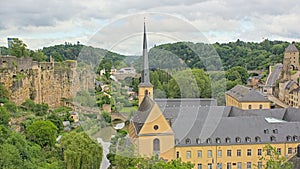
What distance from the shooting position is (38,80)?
48.2 meters

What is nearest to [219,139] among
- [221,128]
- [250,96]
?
[221,128]

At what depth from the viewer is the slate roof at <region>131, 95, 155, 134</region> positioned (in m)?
22.9

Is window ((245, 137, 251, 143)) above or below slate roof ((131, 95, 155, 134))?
below

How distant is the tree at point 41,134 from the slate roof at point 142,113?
9.15 metres

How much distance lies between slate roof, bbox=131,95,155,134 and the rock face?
34.8ft

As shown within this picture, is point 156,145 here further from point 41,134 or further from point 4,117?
point 4,117

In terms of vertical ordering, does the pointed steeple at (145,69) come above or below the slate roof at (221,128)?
above

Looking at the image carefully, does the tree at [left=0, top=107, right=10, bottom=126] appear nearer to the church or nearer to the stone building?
the church

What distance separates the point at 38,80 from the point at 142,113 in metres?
27.0

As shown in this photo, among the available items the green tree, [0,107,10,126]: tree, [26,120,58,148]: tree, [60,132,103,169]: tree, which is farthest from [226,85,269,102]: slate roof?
the green tree

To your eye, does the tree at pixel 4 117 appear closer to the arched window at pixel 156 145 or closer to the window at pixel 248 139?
the arched window at pixel 156 145

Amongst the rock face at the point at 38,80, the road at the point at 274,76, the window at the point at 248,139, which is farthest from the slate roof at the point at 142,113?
the road at the point at 274,76

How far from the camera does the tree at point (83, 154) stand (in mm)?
26031

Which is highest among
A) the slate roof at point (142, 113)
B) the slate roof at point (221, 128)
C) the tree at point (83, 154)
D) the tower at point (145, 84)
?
the tower at point (145, 84)
